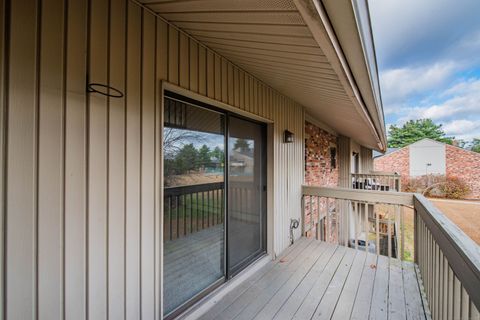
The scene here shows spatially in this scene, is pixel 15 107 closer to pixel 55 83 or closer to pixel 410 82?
pixel 55 83

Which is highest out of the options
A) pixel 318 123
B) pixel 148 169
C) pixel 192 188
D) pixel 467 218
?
pixel 318 123

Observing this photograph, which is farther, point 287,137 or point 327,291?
point 287,137

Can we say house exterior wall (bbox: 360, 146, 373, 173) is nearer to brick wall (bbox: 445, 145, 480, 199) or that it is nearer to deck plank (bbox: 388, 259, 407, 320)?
brick wall (bbox: 445, 145, 480, 199)

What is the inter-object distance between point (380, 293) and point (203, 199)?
2.10 m

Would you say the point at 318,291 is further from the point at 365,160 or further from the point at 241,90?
the point at 365,160

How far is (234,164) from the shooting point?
2.59 m

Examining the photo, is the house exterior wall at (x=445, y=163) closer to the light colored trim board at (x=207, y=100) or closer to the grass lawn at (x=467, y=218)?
the grass lawn at (x=467, y=218)

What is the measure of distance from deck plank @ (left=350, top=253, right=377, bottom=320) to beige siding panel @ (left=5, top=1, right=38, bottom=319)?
236 centimetres

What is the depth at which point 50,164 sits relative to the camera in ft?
3.63

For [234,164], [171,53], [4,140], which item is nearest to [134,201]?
[4,140]

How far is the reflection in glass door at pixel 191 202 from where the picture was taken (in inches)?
72.7

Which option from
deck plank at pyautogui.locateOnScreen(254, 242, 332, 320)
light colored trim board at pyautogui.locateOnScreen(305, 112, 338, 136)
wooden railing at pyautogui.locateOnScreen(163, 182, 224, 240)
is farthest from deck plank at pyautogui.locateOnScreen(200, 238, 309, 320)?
light colored trim board at pyautogui.locateOnScreen(305, 112, 338, 136)

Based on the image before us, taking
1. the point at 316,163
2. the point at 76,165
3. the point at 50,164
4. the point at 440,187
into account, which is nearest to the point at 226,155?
the point at 76,165

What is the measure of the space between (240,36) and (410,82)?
3497 cm
